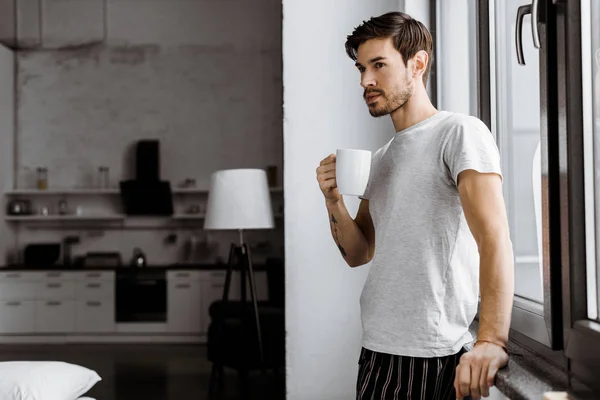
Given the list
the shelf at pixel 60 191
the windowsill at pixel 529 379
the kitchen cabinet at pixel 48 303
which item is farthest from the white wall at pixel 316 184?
the shelf at pixel 60 191

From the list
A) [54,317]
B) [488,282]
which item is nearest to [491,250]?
[488,282]

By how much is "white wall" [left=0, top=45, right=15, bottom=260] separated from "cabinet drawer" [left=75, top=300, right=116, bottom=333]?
1341 millimetres

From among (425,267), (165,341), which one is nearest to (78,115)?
(165,341)

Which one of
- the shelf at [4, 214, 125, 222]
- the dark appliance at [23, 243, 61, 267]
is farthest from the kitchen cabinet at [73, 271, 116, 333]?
the shelf at [4, 214, 125, 222]

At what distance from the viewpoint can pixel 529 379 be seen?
1325 millimetres

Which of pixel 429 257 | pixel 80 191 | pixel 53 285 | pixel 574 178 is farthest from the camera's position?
pixel 80 191

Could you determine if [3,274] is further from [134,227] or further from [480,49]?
[480,49]

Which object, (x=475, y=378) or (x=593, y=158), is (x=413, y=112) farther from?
(x=475, y=378)

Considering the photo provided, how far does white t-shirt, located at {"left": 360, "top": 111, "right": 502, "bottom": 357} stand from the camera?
1.49 meters

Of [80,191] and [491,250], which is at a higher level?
[80,191]

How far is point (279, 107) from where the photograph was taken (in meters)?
8.14

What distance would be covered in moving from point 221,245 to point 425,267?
679cm

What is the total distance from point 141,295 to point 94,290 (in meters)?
0.53

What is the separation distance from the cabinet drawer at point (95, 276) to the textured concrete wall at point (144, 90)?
0.80m
